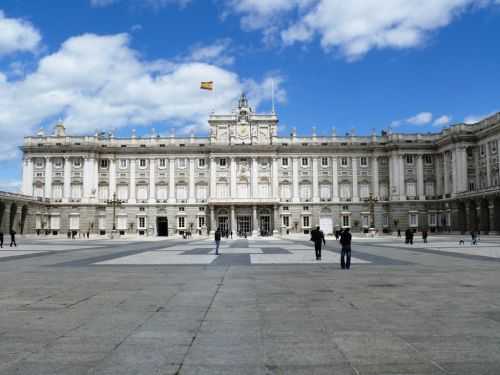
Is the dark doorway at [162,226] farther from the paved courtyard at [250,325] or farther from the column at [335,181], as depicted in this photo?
the paved courtyard at [250,325]

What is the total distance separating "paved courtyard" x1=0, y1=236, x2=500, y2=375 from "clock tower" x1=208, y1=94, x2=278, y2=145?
66.8m

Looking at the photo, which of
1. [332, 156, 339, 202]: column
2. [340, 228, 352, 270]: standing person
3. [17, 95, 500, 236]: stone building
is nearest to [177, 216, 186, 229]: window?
[17, 95, 500, 236]: stone building

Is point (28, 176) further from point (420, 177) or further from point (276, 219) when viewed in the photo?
point (420, 177)

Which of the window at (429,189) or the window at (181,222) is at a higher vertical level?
the window at (429,189)

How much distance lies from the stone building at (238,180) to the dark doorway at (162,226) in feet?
0.55

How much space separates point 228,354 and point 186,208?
75643mm

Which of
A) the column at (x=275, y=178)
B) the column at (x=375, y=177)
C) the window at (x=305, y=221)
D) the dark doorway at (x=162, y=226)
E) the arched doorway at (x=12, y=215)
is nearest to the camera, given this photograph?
the arched doorway at (x=12, y=215)

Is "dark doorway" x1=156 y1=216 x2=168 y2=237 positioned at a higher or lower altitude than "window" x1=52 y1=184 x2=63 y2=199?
lower

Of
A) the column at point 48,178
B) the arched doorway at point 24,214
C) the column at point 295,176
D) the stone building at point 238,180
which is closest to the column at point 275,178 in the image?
the stone building at point 238,180

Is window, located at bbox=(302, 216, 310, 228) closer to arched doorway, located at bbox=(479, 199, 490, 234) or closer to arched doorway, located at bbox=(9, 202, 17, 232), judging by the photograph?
arched doorway, located at bbox=(479, 199, 490, 234)

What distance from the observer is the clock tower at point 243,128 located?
80875 mm

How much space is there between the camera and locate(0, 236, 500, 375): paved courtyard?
5855 mm

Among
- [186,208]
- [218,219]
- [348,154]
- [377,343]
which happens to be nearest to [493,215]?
[348,154]

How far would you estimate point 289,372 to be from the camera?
5.54 meters
